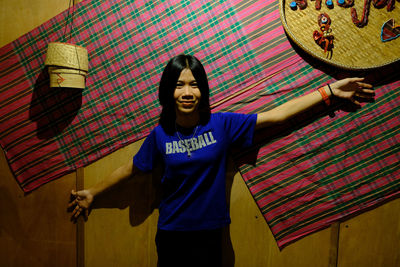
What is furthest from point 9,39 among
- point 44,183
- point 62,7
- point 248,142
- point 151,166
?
point 248,142

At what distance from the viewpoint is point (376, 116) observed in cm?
130

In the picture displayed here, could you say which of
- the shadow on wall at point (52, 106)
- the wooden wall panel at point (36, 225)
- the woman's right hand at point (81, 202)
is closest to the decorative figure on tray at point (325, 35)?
the shadow on wall at point (52, 106)

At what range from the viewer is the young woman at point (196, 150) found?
1.19m

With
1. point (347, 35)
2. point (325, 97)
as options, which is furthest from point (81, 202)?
point (347, 35)

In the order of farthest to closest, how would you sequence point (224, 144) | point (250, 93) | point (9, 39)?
point (9, 39) < point (250, 93) < point (224, 144)

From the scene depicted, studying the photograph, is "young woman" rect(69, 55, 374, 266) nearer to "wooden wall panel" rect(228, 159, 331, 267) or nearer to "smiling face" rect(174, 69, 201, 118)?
"smiling face" rect(174, 69, 201, 118)

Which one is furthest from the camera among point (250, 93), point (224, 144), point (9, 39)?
point (9, 39)

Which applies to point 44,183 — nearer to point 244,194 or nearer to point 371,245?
point 244,194

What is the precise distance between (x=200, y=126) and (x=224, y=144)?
0.15 metres

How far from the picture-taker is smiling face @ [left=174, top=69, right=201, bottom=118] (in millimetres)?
1152

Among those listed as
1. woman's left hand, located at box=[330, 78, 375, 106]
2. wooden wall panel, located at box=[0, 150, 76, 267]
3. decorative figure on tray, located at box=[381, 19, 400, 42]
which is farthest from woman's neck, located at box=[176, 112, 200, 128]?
decorative figure on tray, located at box=[381, 19, 400, 42]

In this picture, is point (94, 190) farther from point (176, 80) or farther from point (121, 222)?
point (176, 80)

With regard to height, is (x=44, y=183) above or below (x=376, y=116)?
above

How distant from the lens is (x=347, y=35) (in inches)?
49.0
